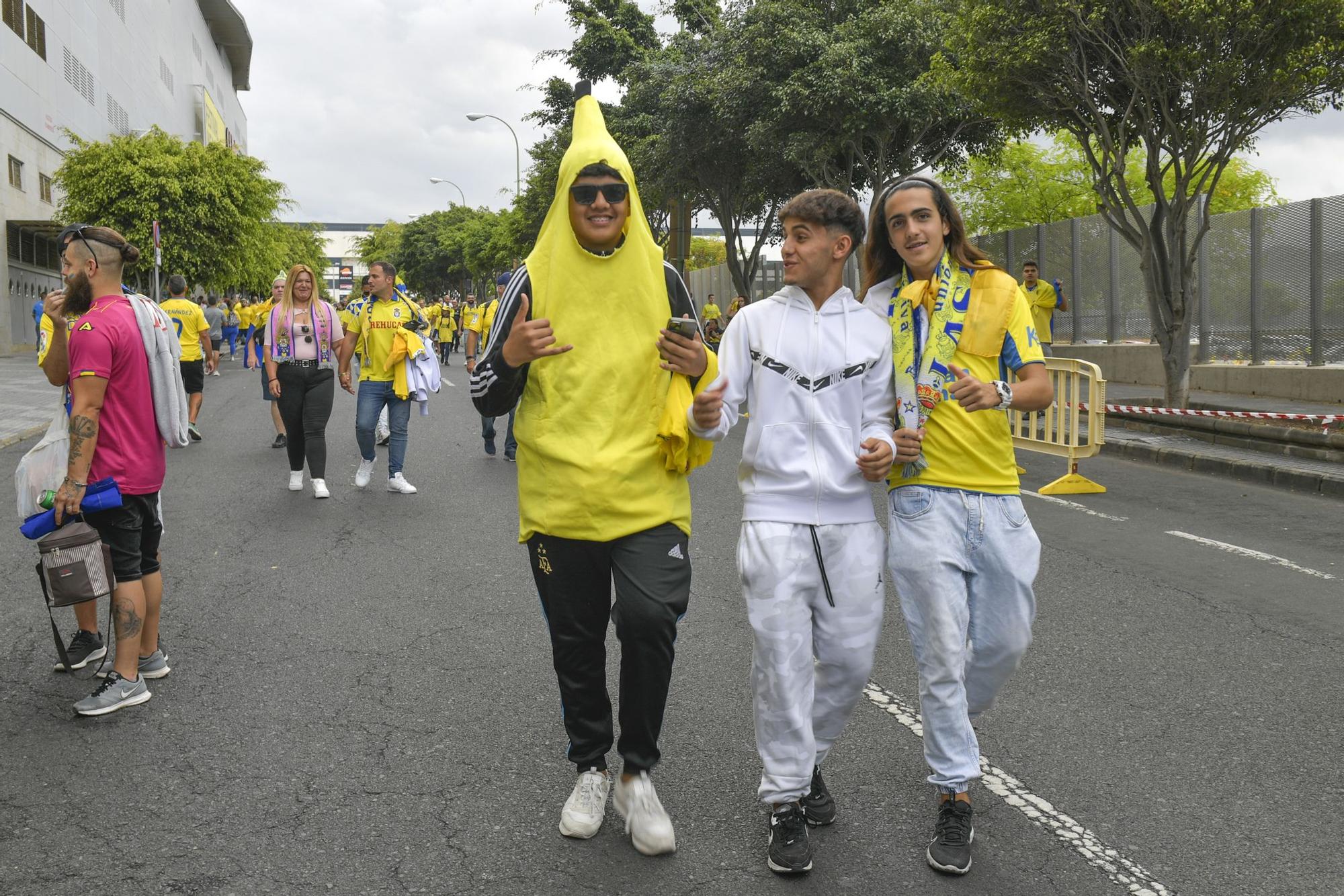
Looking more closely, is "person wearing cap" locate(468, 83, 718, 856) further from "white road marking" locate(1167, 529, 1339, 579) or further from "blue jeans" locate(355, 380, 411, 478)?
"blue jeans" locate(355, 380, 411, 478)

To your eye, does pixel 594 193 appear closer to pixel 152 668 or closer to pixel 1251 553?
pixel 152 668

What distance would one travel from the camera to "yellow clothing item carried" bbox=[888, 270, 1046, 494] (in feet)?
10.9

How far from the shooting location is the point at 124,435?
4.65m

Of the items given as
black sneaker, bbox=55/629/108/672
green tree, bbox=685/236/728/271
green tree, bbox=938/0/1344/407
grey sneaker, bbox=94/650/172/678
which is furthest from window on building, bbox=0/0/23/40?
green tree, bbox=685/236/728/271

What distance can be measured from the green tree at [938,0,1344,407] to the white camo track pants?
11697 mm

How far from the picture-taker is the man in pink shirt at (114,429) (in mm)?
4492

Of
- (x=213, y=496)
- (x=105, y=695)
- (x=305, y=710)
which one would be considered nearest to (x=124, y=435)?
(x=105, y=695)

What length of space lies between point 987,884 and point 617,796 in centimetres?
103

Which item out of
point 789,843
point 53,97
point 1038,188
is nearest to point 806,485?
point 789,843

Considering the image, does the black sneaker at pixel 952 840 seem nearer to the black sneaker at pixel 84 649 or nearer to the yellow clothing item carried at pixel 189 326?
the black sneaker at pixel 84 649

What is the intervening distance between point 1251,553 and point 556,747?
5.27 meters

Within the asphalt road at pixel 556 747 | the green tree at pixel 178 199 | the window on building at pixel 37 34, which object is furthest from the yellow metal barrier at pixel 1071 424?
the window on building at pixel 37 34

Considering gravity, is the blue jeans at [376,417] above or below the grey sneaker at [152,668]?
above

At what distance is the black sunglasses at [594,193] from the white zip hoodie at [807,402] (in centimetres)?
46
